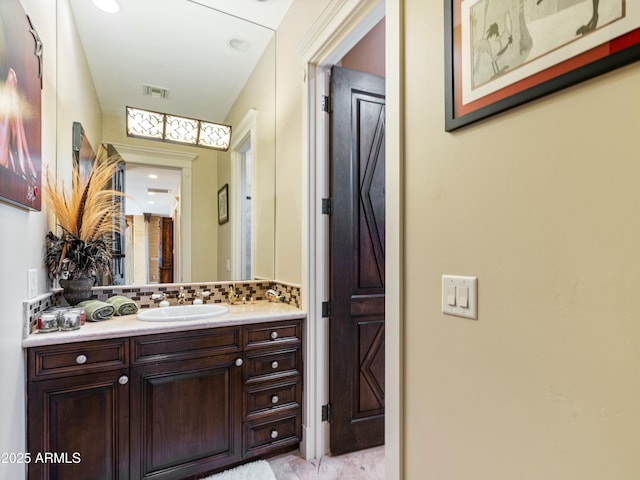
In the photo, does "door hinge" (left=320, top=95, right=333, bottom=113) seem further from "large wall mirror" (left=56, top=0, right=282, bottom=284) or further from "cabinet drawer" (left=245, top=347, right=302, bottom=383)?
"cabinet drawer" (left=245, top=347, right=302, bottom=383)

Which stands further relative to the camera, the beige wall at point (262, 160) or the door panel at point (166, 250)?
the beige wall at point (262, 160)

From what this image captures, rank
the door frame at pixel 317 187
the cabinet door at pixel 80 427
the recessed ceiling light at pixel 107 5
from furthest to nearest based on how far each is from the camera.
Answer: the recessed ceiling light at pixel 107 5
the door frame at pixel 317 187
the cabinet door at pixel 80 427

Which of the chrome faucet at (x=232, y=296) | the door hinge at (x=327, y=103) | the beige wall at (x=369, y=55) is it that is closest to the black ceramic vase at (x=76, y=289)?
the chrome faucet at (x=232, y=296)

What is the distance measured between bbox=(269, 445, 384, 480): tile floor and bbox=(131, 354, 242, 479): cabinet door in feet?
0.95

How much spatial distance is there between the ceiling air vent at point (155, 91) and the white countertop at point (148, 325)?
60.4 inches

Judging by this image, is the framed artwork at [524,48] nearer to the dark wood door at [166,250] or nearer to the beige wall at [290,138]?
the beige wall at [290,138]

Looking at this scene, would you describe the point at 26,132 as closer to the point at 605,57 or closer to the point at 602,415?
the point at 605,57

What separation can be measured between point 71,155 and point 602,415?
2563 millimetres

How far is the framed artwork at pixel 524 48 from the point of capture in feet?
2.04

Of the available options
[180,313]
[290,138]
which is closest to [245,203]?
[290,138]

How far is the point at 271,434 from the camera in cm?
193

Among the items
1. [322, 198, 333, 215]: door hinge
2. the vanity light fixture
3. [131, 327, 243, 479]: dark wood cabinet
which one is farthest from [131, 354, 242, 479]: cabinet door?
the vanity light fixture

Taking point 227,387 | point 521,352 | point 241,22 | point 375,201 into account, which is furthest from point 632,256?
point 241,22

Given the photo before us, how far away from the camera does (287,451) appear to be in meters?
2.03
